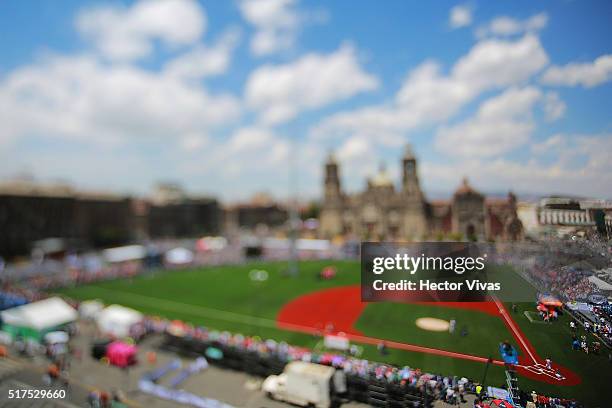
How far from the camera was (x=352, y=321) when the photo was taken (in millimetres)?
16922

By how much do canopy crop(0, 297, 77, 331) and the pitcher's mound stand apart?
19.4m

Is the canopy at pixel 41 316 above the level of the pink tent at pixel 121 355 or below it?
above

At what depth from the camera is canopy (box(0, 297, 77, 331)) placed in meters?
18.3

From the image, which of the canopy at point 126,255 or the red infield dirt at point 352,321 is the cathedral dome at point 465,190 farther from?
the canopy at point 126,255

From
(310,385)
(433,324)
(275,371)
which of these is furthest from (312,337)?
(433,324)

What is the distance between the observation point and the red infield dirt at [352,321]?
916cm

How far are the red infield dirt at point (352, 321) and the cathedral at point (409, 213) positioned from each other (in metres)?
2.76

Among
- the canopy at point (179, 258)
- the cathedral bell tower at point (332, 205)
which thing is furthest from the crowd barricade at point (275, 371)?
the canopy at point (179, 258)

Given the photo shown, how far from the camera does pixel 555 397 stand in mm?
8977

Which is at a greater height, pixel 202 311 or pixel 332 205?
pixel 332 205

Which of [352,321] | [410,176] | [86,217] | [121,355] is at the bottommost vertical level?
[121,355]

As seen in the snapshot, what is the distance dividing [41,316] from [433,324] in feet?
67.1

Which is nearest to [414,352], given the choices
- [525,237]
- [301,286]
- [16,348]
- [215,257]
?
[525,237]

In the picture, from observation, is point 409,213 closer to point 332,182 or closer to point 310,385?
point 332,182
